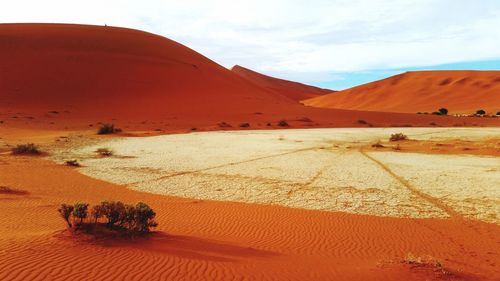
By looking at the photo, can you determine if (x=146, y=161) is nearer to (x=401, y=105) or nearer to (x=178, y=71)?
(x=178, y=71)

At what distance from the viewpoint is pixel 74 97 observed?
49.1m

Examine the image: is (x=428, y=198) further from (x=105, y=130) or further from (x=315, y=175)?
(x=105, y=130)

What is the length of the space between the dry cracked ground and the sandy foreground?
5 centimetres

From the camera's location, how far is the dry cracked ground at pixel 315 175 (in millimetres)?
10789

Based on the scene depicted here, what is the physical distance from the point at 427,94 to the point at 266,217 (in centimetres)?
8630

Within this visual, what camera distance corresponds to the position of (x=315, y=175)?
1447cm

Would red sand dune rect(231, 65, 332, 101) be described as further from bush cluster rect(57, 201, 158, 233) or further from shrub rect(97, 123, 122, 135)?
bush cluster rect(57, 201, 158, 233)

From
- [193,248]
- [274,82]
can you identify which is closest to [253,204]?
[193,248]

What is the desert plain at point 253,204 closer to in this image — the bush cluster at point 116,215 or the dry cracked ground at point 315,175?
the dry cracked ground at point 315,175

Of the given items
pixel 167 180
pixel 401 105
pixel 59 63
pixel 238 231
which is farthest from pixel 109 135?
pixel 401 105

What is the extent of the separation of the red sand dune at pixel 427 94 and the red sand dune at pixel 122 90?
1240 inches

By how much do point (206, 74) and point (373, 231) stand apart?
60.5 m

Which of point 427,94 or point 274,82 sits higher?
point 274,82

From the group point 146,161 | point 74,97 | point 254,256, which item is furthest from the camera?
point 74,97
